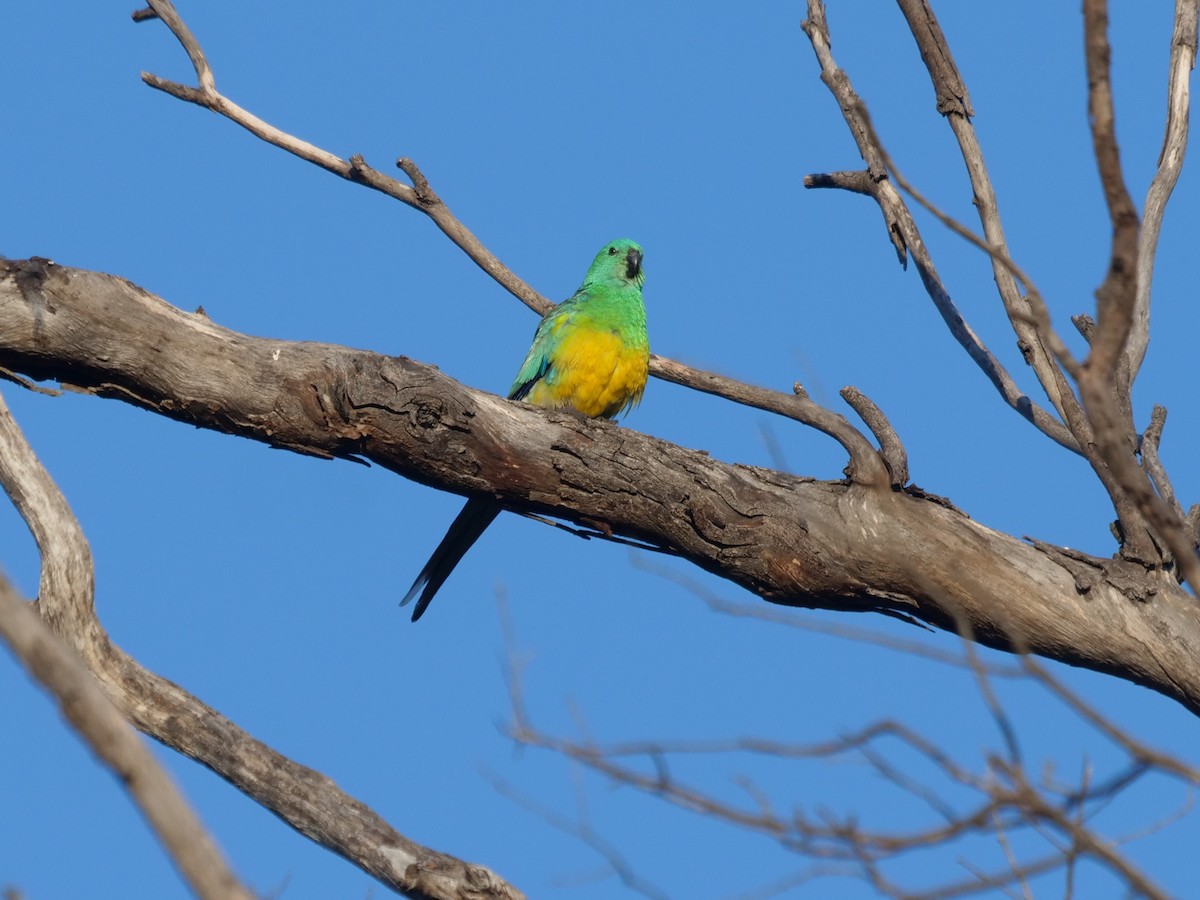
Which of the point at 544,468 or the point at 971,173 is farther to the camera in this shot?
the point at 971,173

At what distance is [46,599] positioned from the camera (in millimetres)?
4332

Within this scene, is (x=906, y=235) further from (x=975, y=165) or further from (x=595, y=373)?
(x=595, y=373)

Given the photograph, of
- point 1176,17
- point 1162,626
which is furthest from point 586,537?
point 1176,17

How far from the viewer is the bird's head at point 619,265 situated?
324 inches

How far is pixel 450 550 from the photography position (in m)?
6.29

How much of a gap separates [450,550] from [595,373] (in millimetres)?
1422

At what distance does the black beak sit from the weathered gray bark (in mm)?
3554

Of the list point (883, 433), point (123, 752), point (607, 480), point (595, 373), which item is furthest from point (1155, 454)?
point (123, 752)

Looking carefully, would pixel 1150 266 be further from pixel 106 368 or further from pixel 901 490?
pixel 106 368

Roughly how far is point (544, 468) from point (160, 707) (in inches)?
64.2

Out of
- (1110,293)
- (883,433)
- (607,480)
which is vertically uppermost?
(883,433)

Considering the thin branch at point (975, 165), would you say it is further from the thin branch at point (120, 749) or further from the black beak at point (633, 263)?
the thin branch at point (120, 749)

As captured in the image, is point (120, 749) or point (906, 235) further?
point (906, 235)

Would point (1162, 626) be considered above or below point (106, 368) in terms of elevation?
above
